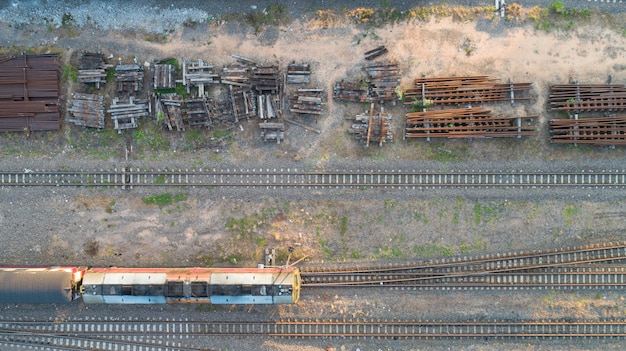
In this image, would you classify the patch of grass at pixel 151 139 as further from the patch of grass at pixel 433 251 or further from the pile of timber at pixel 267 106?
the patch of grass at pixel 433 251

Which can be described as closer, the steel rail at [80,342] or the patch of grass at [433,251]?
the steel rail at [80,342]

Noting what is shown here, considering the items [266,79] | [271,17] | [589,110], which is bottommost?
[589,110]

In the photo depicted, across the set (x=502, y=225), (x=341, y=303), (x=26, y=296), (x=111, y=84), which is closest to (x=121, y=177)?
(x=111, y=84)

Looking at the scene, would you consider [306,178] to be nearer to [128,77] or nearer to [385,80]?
[385,80]

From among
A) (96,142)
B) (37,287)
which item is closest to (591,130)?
(96,142)

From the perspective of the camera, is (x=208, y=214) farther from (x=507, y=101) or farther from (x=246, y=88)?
(x=507, y=101)

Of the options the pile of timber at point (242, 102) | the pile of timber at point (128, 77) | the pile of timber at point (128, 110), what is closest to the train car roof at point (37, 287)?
the pile of timber at point (128, 110)
